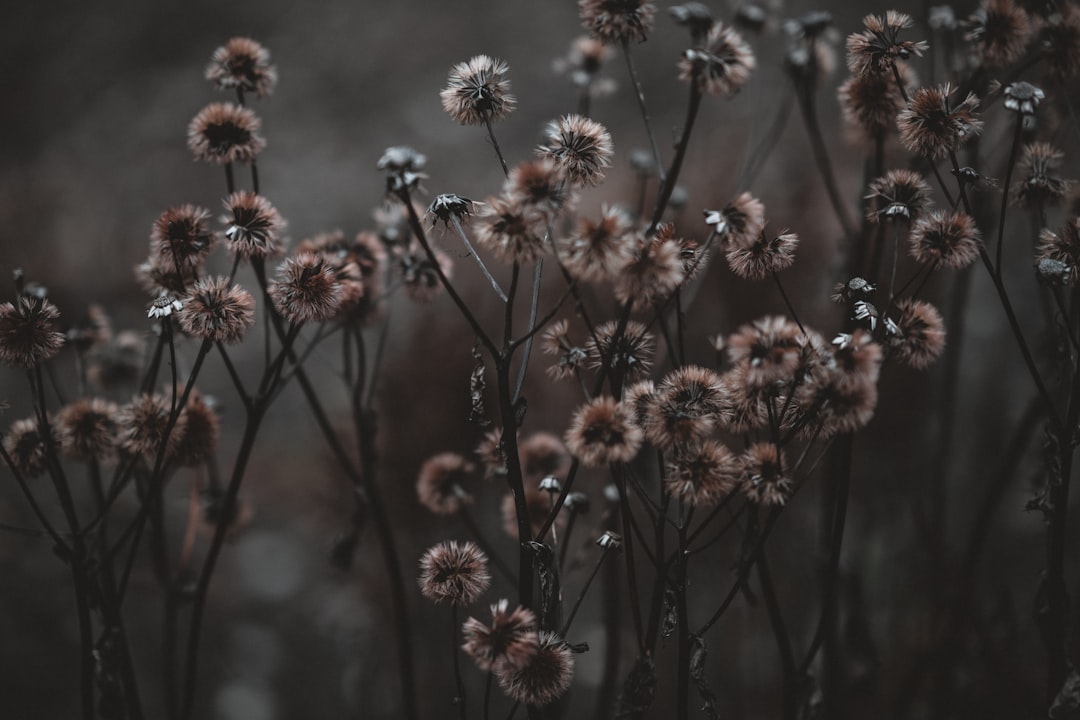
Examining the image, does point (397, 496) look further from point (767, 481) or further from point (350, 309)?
point (767, 481)

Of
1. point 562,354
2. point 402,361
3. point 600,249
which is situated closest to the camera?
point 600,249

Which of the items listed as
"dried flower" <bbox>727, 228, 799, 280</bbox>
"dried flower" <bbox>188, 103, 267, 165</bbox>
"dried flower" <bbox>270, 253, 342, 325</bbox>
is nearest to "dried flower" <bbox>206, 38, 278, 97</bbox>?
"dried flower" <bbox>188, 103, 267, 165</bbox>

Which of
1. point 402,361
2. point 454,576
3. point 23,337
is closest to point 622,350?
point 454,576

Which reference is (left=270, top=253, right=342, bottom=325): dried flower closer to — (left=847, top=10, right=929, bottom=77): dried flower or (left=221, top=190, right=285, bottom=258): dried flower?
(left=221, top=190, right=285, bottom=258): dried flower

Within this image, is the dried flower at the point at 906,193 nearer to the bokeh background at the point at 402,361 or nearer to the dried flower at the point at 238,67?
the bokeh background at the point at 402,361

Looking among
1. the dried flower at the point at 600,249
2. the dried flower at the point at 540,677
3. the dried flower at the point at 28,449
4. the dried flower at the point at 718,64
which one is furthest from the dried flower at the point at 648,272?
the dried flower at the point at 28,449

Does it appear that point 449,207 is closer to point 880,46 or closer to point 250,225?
point 250,225
